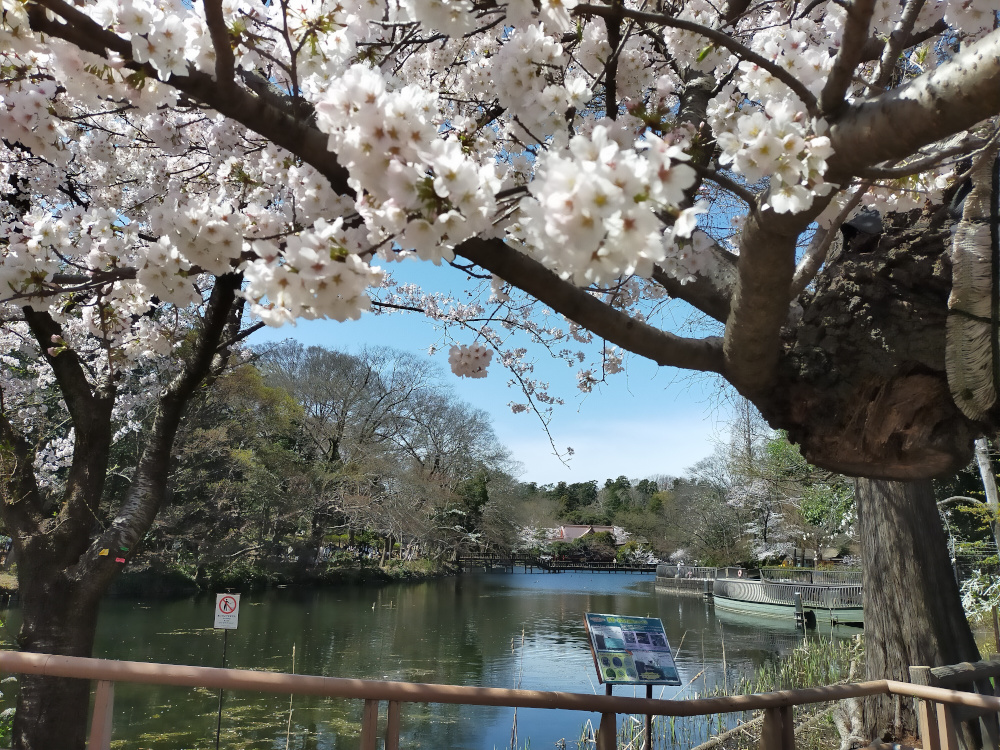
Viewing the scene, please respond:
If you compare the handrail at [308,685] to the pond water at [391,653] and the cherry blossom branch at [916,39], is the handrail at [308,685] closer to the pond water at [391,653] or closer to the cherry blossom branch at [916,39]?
the cherry blossom branch at [916,39]

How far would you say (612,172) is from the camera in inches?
36.8

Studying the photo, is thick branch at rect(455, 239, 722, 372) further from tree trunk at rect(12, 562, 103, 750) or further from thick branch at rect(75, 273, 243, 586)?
tree trunk at rect(12, 562, 103, 750)

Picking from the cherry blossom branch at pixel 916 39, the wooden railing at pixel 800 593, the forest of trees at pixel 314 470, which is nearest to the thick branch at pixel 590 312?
the cherry blossom branch at pixel 916 39

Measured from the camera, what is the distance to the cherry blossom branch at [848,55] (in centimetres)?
134

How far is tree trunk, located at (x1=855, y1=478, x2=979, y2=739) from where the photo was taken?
388cm

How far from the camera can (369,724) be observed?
190 cm

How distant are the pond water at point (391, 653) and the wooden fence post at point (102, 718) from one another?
4485 millimetres

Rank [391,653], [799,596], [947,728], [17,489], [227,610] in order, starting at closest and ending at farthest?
1. [947,728]
2. [17,489]
3. [227,610]
4. [391,653]
5. [799,596]

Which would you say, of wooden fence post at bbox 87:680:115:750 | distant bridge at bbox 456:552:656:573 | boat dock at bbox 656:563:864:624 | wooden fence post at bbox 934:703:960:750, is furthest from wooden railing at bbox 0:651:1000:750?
distant bridge at bbox 456:552:656:573

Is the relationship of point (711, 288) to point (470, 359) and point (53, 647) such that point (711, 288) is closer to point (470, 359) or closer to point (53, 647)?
point (470, 359)

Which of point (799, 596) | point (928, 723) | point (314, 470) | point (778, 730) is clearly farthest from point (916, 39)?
point (314, 470)

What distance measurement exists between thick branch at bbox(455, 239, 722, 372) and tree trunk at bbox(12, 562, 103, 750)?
2.86 m

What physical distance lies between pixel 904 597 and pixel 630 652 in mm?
1920

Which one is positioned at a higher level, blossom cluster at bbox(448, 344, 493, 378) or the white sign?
blossom cluster at bbox(448, 344, 493, 378)
